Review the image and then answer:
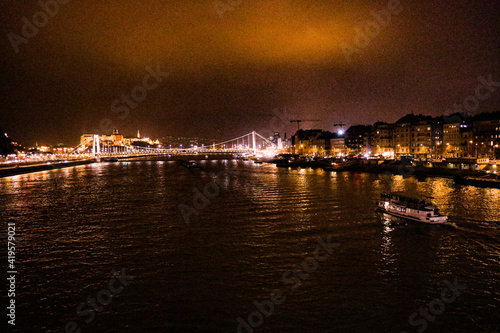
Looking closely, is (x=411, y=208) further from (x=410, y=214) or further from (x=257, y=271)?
(x=257, y=271)

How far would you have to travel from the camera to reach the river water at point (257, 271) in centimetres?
930

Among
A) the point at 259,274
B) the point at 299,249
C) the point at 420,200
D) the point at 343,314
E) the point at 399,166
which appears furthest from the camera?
the point at 399,166

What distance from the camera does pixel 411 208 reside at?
20969 millimetres

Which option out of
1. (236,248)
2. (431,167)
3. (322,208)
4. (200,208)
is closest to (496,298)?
(236,248)

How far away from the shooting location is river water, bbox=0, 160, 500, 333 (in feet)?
30.5

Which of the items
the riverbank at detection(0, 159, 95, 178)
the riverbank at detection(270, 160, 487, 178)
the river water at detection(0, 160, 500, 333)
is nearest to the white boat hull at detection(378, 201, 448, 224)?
the river water at detection(0, 160, 500, 333)

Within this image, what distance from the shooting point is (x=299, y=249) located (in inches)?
589

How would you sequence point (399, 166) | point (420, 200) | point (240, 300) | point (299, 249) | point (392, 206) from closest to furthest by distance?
point (240, 300) → point (299, 249) → point (420, 200) → point (392, 206) → point (399, 166)

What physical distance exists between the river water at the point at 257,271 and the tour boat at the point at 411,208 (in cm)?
65

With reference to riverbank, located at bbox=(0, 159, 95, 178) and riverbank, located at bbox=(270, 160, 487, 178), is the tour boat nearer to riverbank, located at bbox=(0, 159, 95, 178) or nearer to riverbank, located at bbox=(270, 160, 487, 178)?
riverbank, located at bbox=(270, 160, 487, 178)

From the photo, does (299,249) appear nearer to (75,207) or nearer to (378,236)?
(378,236)

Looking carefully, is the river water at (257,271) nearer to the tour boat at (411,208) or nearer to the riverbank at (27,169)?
the tour boat at (411,208)

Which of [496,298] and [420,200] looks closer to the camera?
[496,298]

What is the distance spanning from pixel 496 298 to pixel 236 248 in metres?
9.58
